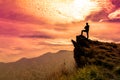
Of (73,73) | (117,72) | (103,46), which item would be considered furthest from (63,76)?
(103,46)

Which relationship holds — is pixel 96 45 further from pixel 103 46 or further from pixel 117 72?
pixel 117 72

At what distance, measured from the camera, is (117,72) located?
25.4 meters

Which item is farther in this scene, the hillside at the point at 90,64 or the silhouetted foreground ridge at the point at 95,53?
the silhouetted foreground ridge at the point at 95,53

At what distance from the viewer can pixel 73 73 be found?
26.5 metres

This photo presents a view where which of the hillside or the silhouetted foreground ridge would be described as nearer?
the hillside

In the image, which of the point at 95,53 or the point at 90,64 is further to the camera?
the point at 95,53

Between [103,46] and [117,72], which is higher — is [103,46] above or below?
above

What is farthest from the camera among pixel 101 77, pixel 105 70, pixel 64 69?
pixel 64 69

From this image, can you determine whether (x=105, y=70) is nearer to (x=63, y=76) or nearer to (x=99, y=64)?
(x=99, y=64)

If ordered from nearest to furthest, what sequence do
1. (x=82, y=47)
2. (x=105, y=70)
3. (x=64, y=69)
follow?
1. (x=105, y=70)
2. (x=64, y=69)
3. (x=82, y=47)

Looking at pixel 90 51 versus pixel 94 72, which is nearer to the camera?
pixel 94 72

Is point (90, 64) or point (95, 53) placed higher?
point (95, 53)

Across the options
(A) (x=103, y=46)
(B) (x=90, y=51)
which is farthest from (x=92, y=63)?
(A) (x=103, y=46)

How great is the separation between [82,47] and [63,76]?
522cm
